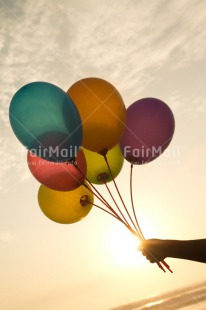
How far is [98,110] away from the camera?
9.30 feet

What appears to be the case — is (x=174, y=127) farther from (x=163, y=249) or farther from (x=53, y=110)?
(x=163, y=249)

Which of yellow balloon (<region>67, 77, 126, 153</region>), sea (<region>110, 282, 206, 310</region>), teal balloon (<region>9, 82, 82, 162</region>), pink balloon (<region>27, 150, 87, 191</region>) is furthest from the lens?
sea (<region>110, 282, 206, 310</region>)

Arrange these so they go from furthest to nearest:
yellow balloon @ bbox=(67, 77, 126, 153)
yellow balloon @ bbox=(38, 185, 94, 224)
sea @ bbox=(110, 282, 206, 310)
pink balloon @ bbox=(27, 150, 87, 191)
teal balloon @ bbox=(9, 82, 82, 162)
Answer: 1. sea @ bbox=(110, 282, 206, 310)
2. yellow balloon @ bbox=(38, 185, 94, 224)
3. pink balloon @ bbox=(27, 150, 87, 191)
4. yellow balloon @ bbox=(67, 77, 126, 153)
5. teal balloon @ bbox=(9, 82, 82, 162)

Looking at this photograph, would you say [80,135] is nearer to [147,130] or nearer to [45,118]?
[45,118]

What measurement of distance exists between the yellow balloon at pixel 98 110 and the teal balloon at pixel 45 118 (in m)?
0.23

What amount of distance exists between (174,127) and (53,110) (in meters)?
1.50

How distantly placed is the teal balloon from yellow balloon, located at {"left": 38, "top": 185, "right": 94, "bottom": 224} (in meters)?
0.89

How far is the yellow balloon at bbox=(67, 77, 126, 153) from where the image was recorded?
284 centimetres

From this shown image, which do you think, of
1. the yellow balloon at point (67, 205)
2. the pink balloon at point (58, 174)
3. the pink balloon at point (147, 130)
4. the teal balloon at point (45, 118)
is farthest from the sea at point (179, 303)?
the teal balloon at point (45, 118)

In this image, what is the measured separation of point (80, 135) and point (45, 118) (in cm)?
36

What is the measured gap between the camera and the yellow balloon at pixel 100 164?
11.3 feet

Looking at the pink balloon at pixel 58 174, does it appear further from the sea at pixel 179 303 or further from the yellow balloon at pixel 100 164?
the sea at pixel 179 303

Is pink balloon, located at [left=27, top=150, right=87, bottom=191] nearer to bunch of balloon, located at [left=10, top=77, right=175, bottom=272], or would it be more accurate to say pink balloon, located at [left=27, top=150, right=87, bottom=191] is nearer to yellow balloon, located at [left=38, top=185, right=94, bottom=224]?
bunch of balloon, located at [left=10, top=77, right=175, bottom=272]

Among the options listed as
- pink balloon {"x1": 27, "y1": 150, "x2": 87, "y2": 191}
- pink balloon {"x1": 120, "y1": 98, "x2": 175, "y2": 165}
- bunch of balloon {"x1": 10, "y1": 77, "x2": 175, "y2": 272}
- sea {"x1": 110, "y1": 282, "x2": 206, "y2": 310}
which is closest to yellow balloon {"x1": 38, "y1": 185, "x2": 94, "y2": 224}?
bunch of balloon {"x1": 10, "y1": 77, "x2": 175, "y2": 272}
